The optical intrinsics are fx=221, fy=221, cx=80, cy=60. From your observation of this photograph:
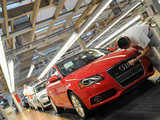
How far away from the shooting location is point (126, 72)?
15.2ft

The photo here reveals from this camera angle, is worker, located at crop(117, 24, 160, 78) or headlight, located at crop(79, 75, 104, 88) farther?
headlight, located at crop(79, 75, 104, 88)

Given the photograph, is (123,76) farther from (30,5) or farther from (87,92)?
(30,5)

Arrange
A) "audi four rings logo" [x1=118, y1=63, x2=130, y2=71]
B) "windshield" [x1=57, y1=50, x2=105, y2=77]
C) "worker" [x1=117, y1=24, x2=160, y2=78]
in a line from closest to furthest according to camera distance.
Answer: "worker" [x1=117, y1=24, x2=160, y2=78], "audi four rings logo" [x1=118, y1=63, x2=130, y2=71], "windshield" [x1=57, y1=50, x2=105, y2=77]

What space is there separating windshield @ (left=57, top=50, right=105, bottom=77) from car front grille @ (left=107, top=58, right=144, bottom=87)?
1208 mm

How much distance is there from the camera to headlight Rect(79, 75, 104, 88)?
4418 millimetres

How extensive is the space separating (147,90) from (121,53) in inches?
39.4

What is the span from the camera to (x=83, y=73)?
185 inches

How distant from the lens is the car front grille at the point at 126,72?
4520mm

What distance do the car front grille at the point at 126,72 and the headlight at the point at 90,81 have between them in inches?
10.0

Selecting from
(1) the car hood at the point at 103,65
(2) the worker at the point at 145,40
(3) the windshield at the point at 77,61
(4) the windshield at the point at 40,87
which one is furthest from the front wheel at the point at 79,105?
(4) the windshield at the point at 40,87

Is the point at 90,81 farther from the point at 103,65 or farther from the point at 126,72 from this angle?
the point at 126,72

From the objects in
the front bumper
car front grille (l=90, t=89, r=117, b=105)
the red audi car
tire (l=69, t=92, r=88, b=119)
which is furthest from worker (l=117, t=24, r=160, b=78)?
tire (l=69, t=92, r=88, b=119)

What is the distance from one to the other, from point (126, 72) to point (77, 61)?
1.61 meters

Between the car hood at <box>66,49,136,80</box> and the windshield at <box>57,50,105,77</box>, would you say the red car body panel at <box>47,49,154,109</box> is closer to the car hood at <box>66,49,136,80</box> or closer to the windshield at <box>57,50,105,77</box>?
the car hood at <box>66,49,136,80</box>
